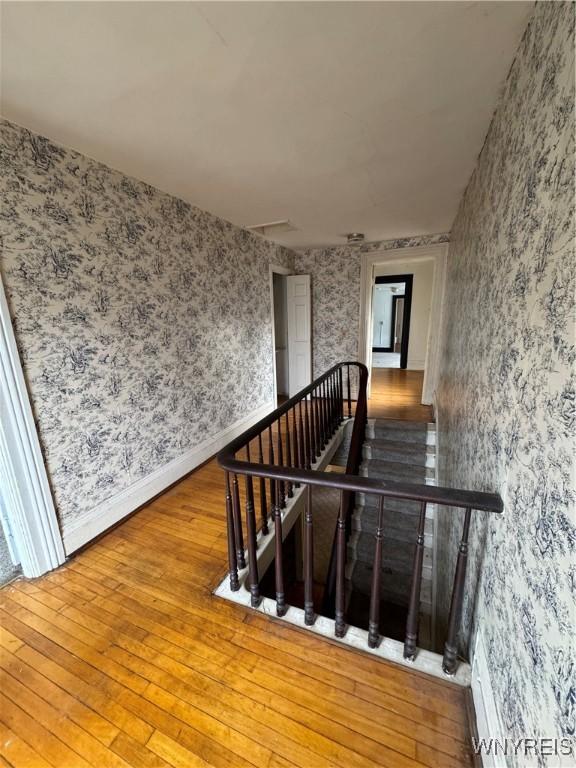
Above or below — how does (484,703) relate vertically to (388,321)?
below

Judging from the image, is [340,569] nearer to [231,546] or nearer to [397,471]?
[231,546]

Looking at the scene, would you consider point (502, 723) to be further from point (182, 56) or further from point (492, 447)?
point (182, 56)

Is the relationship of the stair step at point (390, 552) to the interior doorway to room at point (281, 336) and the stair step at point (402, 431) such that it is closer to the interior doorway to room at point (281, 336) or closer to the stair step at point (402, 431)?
the stair step at point (402, 431)

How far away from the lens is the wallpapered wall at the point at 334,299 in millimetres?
4367

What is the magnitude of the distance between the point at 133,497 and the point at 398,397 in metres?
3.87

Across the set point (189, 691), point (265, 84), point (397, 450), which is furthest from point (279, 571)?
point (397, 450)

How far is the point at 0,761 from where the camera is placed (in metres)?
1.02

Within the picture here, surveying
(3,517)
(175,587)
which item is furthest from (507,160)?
(3,517)

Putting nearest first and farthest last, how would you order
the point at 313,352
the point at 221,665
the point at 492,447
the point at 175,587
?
the point at 492,447 → the point at 221,665 → the point at 175,587 → the point at 313,352

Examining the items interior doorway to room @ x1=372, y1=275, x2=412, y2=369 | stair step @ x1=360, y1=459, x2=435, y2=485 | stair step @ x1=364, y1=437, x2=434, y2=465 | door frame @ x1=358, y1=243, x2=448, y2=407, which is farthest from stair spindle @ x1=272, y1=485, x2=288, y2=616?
interior doorway to room @ x1=372, y1=275, x2=412, y2=369

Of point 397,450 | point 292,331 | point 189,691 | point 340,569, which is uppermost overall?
point 292,331

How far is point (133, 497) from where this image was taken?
2.26 metres

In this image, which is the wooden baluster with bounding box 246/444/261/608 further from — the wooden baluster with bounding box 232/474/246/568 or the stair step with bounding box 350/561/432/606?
the stair step with bounding box 350/561/432/606

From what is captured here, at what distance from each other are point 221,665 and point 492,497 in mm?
1280
